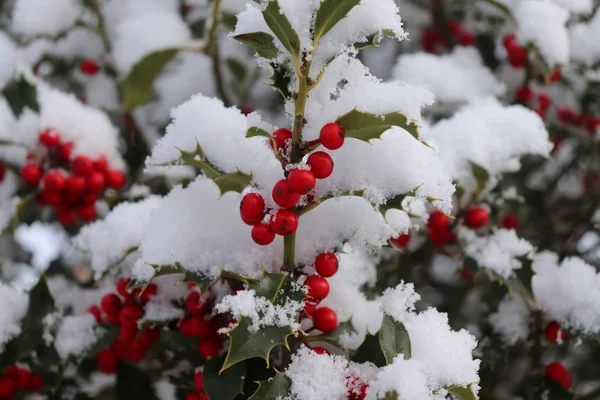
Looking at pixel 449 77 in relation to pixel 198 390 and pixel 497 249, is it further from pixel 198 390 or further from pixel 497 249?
pixel 198 390

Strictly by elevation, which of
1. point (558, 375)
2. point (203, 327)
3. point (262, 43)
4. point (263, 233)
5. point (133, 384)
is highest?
point (262, 43)

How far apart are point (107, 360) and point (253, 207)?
2.70ft

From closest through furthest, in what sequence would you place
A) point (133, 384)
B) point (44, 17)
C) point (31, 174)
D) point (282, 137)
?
point (282, 137) → point (133, 384) → point (31, 174) → point (44, 17)

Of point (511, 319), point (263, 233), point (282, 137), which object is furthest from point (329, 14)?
point (511, 319)

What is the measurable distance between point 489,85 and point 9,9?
76.5 inches

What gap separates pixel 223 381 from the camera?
95cm

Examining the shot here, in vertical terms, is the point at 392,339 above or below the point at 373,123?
below

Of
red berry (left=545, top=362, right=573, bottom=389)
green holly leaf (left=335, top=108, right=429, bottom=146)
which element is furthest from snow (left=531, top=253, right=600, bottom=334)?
green holly leaf (left=335, top=108, right=429, bottom=146)

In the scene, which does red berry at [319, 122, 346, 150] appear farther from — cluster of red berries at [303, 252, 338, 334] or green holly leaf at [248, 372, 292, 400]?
green holly leaf at [248, 372, 292, 400]

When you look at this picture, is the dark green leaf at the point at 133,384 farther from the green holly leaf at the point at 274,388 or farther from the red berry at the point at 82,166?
the green holly leaf at the point at 274,388

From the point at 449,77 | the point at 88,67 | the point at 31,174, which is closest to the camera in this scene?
the point at 31,174

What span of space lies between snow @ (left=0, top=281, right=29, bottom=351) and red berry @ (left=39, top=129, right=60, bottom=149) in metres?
0.46

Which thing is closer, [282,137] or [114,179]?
[282,137]

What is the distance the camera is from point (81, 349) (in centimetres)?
124
